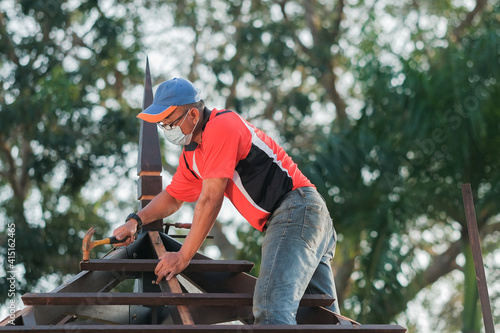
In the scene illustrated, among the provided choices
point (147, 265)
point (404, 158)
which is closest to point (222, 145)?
point (147, 265)

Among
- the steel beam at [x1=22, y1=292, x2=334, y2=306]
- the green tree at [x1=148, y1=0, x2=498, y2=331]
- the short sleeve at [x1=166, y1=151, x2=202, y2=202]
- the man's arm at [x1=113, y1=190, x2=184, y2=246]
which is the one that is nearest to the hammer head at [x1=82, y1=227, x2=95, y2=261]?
the steel beam at [x1=22, y1=292, x2=334, y2=306]

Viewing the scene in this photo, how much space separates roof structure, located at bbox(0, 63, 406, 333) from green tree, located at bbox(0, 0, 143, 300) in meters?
7.92

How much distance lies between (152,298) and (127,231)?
79 centimetres

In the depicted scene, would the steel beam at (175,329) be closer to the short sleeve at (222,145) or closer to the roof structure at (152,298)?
the roof structure at (152,298)

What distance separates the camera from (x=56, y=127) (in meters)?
12.6

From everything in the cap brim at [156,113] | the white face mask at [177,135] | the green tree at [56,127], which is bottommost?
the green tree at [56,127]

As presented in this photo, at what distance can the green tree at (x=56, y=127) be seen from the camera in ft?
40.6

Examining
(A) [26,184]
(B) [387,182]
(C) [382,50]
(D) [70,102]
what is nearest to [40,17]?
(D) [70,102]

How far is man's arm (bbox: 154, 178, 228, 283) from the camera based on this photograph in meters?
3.55

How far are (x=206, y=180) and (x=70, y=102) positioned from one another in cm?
944

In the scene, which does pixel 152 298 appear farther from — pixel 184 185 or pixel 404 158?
pixel 404 158

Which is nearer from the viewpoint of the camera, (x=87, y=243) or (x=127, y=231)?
(x=87, y=243)

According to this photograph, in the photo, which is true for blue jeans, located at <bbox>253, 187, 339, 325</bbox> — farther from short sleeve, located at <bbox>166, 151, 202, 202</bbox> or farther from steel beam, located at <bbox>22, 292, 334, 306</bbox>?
short sleeve, located at <bbox>166, 151, 202, 202</bbox>

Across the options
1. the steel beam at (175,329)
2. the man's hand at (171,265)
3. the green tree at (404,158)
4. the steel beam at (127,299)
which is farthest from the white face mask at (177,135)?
the green tree at (404,158)
